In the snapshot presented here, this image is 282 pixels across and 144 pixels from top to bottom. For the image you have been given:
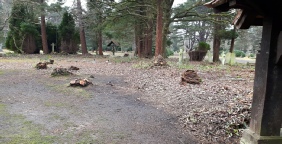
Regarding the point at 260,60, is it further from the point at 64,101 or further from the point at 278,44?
the point at 64,101

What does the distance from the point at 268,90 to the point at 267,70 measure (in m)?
0.24

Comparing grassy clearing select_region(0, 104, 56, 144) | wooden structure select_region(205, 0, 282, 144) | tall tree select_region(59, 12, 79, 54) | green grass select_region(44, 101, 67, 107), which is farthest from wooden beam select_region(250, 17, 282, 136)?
tall tree select_region(59, 12, 79, 54)

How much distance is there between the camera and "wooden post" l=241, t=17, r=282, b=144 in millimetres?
2377

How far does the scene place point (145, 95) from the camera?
5797mm

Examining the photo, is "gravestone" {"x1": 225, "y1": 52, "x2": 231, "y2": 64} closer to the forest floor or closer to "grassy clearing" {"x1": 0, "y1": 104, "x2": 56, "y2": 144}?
the forest floor

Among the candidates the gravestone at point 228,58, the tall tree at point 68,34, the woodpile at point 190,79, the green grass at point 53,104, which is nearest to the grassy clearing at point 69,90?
the green grass at point 53,104

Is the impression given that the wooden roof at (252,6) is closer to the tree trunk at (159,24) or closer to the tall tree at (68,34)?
the tree trunk at (159,24)

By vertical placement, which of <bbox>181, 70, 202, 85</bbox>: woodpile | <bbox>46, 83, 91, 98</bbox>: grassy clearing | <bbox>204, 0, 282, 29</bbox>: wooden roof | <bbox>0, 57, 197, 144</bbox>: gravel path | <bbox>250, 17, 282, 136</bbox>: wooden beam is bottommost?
<bbox>0, 57, 197, 144</bbox>: gravel path

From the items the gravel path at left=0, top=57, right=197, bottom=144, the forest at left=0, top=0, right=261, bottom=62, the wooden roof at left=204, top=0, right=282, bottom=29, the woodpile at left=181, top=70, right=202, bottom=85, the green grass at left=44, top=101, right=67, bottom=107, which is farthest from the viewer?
the forest at left=0, top=0, right=261, bottom=62

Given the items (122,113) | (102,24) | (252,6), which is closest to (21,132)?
(122,113)

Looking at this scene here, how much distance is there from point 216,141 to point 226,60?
11024mm

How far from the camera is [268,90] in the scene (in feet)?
8.00

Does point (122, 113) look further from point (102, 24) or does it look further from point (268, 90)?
point (102, 24)

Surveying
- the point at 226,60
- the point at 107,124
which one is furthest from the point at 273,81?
the point at 226,60
